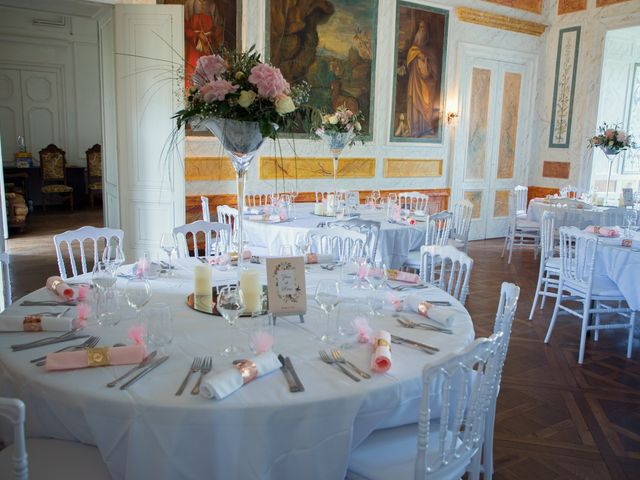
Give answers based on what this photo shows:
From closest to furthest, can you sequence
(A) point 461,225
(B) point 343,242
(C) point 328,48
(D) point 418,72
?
(B) point 343,242, (A) point 461,225, (C) point 328,48, (D) point 418,72

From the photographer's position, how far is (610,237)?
4.61 m

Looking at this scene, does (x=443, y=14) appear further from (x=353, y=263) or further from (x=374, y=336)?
(x=374, y=336)

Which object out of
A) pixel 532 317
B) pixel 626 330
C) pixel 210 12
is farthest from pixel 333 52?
pixel 626 330

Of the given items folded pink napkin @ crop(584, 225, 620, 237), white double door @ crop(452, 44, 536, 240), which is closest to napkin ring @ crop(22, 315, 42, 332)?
folded pink napkin @ crop(584, 225, 620, 237)

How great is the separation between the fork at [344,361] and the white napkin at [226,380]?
236 mm

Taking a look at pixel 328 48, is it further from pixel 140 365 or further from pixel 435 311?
pixel 140 365

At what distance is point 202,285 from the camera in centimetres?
250

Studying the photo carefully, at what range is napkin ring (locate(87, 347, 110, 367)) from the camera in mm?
1784

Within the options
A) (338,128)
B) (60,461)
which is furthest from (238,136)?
(338,128)

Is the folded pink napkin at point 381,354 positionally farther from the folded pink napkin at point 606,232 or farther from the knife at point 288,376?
the folded pink napkin at point 606,232

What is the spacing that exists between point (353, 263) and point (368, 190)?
5.21 meters

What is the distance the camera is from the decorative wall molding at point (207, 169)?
21.8ft

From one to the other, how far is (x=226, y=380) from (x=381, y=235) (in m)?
3.39

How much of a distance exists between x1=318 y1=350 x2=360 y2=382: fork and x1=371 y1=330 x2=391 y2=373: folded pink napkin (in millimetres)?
93
